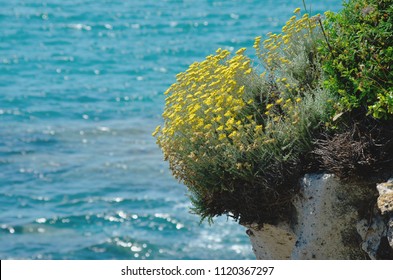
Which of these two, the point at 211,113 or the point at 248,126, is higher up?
the point at 211,113

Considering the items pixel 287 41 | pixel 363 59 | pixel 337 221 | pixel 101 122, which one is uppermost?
pixel 101 122

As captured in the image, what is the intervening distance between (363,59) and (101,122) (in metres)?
17.3

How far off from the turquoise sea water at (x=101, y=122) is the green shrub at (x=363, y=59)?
10.3 metres

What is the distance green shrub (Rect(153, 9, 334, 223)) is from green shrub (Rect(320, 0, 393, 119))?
23 cm

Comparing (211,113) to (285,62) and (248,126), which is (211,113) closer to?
(248,126)

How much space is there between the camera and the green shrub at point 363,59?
229 inches

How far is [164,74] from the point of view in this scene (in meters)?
27.1

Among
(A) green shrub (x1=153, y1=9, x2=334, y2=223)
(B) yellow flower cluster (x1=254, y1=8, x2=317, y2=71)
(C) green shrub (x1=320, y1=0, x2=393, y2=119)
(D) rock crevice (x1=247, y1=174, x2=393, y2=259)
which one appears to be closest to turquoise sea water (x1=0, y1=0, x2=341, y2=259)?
(B) yellow flower cluster (x1=254, y1=8, x2=317, y2=71)

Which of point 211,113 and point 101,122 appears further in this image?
point 101,122

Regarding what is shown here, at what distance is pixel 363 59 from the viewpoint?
19.6 feet

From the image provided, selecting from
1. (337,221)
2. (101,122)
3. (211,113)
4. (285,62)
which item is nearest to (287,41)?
(285,62)

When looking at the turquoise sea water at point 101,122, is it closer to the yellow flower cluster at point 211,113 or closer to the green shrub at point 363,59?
the yellow flower cluster at point 211,113

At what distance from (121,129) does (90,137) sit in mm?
906

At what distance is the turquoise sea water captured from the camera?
17453 mm
